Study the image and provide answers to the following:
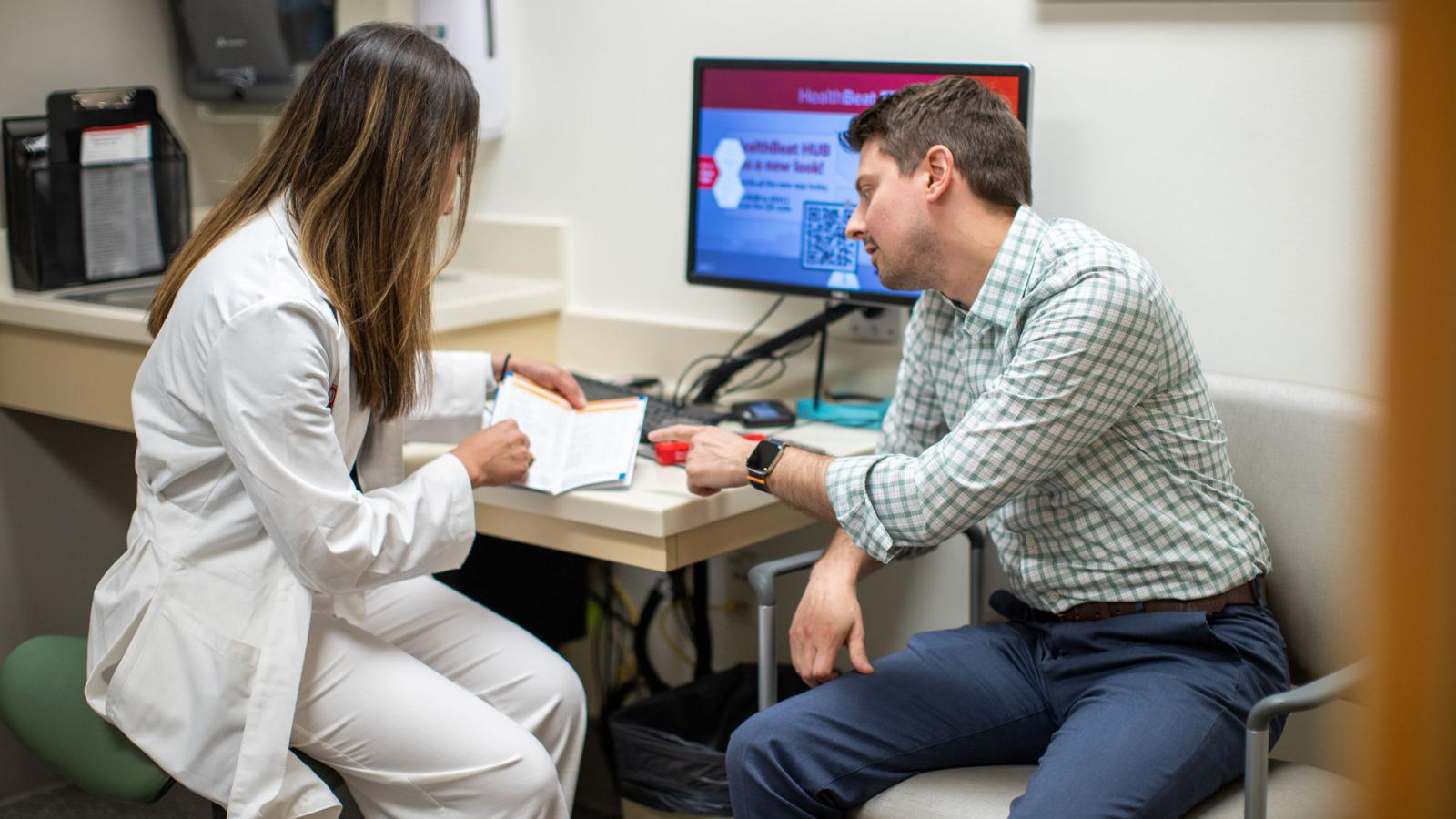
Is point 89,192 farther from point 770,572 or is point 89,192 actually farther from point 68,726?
point 770,572

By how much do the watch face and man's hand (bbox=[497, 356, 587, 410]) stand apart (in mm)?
390

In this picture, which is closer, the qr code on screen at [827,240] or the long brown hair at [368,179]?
the long brown hair at [368,179]

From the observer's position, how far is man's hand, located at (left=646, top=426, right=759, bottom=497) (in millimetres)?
1601

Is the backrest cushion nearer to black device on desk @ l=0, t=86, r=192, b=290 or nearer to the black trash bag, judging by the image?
the black trash bag

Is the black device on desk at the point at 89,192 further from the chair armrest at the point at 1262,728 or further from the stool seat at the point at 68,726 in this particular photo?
the chair armrest at the point at 1262,728

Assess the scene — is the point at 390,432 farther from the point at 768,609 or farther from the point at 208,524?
the point at 768,609

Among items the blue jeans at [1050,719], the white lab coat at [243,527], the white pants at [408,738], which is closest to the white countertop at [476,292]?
the white lab coat at [243,527]

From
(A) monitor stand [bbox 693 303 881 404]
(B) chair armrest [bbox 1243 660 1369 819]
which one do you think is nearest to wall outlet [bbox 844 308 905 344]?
(A) monitor stand [bbox 693 303 881 404]

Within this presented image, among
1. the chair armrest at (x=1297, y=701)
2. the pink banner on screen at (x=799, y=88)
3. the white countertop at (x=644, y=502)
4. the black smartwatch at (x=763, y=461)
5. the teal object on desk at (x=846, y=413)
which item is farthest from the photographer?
the teal object on desk at (x=846, y=413)

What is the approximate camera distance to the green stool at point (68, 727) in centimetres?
150

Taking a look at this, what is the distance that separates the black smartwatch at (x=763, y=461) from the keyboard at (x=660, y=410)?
15.3 inches

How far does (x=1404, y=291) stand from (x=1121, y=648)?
1.14 m

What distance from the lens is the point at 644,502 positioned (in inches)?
65.3

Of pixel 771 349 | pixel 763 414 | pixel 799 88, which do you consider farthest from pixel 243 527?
pixel 799 88
